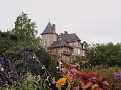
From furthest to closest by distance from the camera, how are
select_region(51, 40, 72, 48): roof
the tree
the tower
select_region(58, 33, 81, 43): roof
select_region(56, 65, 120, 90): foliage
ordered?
the tower → select_region(58, 33, 81, 43): roof → select_region(51, 40, 72, 48): roof → the tree → select_region(56, 65, 120, 90): foliage

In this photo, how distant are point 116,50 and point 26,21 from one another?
47.8 ft

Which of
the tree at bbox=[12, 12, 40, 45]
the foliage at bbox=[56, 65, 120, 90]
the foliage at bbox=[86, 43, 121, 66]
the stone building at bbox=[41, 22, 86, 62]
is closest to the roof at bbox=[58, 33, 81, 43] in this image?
the stone building at bbox=[41, 22, 86, 62]

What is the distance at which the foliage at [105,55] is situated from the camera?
59.3 m

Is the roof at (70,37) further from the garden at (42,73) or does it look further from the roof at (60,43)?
the garden at (42,73)

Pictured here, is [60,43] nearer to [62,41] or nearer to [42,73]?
[62,41]

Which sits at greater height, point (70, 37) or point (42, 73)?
Answer: point (70, 37)

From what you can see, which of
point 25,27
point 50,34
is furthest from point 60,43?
point 25,27

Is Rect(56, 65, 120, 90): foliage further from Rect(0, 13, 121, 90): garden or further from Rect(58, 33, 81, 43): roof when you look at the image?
Rect(58, 33, 81, 43): roof

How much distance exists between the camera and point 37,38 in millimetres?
59812

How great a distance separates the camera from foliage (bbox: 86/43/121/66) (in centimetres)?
5931

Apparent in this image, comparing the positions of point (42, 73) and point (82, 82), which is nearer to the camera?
point (82, 82)

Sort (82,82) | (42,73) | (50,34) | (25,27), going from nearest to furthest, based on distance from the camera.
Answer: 1. (82,82)
2. (42,73)
3. (25,27)
4. (50,34)

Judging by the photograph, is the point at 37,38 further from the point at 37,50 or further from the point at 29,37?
the point at 37,50

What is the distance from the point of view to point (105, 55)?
60.2 metres
